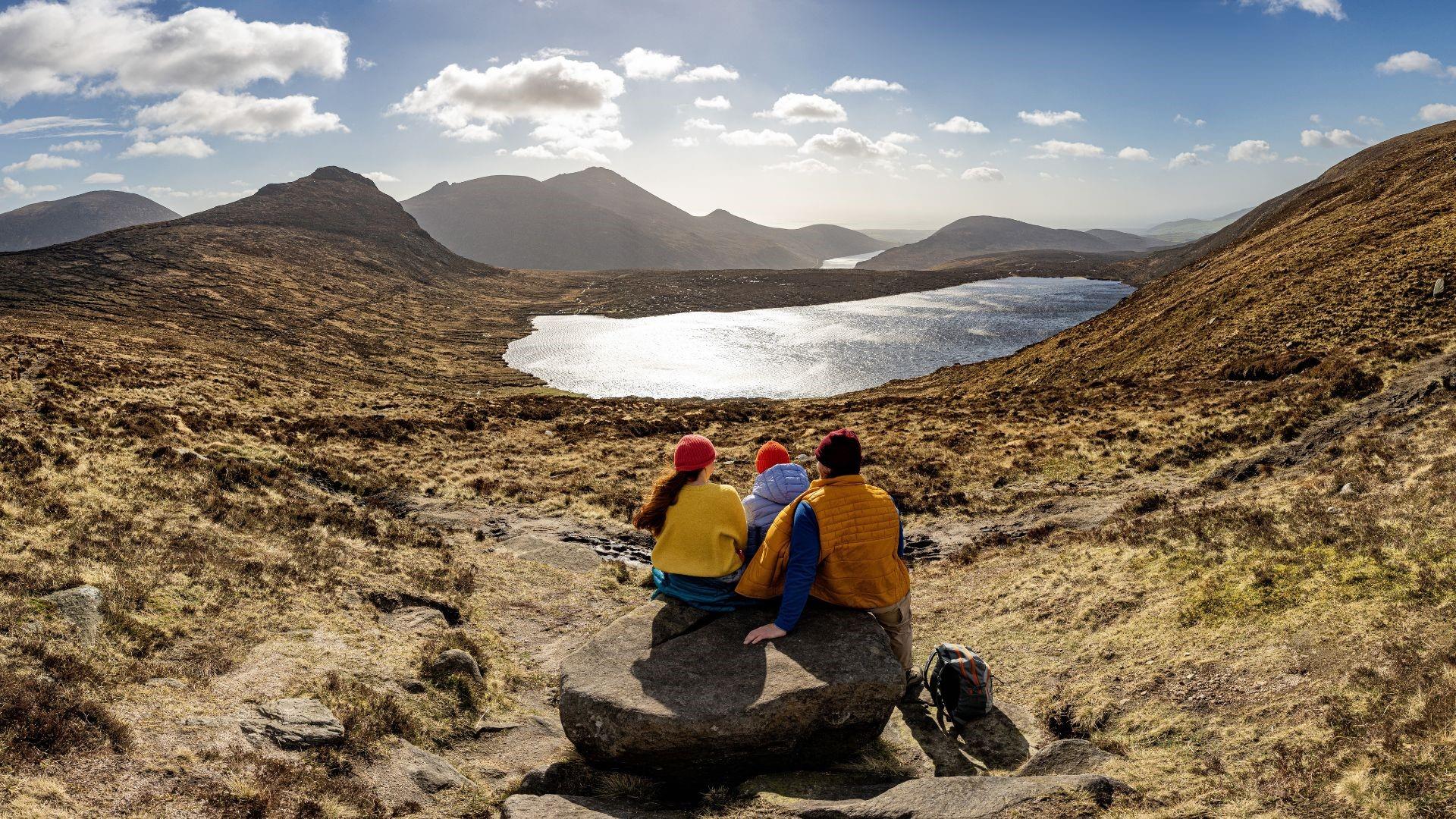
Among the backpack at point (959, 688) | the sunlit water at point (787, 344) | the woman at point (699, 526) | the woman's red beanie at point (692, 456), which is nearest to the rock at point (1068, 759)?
the backpack at point (959, 688)

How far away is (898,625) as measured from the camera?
28.8 feet

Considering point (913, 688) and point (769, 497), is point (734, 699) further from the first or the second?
point (913, 688)

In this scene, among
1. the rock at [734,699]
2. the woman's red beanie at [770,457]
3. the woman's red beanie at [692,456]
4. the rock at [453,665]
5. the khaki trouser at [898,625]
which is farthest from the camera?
the rock at [453,665]

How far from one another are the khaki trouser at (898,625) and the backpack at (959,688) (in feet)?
1.85

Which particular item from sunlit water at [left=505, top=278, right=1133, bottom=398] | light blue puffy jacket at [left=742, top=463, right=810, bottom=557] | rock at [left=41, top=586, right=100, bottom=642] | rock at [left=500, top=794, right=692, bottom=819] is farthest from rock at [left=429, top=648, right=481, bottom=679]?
sunlit water at [left=505, top=278, right=1133, bottom=398]

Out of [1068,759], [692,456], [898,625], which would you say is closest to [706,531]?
[692,456]

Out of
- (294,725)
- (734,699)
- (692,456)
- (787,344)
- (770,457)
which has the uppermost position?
(787,344)

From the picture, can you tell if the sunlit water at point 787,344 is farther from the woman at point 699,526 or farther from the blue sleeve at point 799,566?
the blue sleeve at point 799,566

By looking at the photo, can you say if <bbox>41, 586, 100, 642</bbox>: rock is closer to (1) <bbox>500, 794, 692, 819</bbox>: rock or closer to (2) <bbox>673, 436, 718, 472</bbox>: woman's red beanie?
(1) <bbox>500, 794, 692, 819</bbox>: rock

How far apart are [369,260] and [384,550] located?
163 metres

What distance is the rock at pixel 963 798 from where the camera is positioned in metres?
5.74

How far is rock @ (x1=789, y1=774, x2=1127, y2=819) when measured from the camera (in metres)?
5.74

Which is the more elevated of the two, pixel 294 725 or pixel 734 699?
pixel 734 699

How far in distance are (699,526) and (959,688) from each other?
3.96 metres
